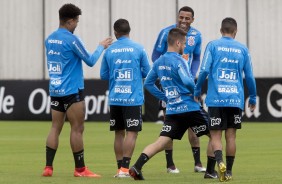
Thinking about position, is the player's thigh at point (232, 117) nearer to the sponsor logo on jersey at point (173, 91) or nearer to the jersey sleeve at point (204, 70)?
the jersey sleeve at point (204, 70)

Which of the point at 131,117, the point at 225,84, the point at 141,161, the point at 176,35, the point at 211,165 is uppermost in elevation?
the point at 176,35

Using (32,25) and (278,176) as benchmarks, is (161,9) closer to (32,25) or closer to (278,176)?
(32,25)

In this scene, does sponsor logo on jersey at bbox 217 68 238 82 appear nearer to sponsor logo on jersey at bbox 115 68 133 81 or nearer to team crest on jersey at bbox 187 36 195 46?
sponsor logo on jersey at bbox 115 68 133 81

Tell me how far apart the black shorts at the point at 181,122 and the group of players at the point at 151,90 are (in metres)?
0.01

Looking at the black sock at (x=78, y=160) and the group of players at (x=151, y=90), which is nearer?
the group of players at (x=151, y=90)

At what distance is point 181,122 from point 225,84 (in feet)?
2.51

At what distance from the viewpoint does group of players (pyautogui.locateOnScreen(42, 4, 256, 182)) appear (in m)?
12.6

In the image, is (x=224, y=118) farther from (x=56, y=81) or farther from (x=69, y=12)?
(x=69, y=12)

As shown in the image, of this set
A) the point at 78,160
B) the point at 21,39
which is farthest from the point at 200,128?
the point at 21,39

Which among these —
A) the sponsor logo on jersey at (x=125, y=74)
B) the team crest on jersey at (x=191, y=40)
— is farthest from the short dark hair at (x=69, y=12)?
the team crest on jersey at (x=191, y=40)

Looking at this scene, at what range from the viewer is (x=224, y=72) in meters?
12.6

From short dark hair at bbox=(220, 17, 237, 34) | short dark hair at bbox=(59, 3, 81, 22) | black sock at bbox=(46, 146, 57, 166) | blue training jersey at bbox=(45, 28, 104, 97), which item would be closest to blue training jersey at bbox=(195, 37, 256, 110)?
short dark hair at bbox=(220, 17, 237, 34)

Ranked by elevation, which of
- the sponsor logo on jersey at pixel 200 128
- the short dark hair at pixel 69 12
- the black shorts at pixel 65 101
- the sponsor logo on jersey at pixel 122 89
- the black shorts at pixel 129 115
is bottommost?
the sponsor logo on jersey at pixel 200 128

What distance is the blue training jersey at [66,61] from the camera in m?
13.5
